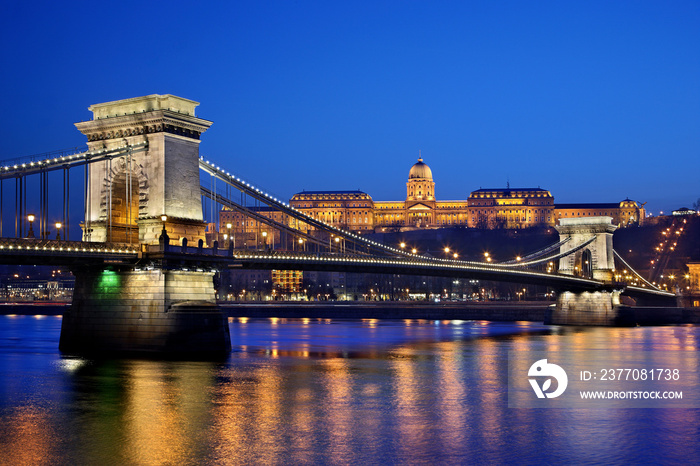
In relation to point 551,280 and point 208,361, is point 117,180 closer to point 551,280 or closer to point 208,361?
point 208,361

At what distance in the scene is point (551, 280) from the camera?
6594 cm

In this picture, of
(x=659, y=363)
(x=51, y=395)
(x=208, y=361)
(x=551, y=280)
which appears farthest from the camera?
(x=551, y=280)

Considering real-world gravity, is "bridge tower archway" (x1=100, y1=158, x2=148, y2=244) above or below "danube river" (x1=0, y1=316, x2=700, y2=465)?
above

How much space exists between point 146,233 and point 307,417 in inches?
669

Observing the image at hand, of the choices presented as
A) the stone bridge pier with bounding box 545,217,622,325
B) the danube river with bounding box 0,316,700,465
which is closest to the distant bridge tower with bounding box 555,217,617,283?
the stone bridge pier with bounding box 545,217,622,325

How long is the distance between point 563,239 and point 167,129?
53.7 metres

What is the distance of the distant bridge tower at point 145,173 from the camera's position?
1433 inches

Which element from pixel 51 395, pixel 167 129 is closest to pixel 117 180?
pixel 167 129

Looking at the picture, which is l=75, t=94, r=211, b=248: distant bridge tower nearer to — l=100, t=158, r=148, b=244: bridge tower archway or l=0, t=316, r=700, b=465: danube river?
l=100, t=158, r=148, b=244: bridge tower archway

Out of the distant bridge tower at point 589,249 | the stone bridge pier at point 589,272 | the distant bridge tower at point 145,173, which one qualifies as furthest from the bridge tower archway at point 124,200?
the distant bridge tower at point 589,249

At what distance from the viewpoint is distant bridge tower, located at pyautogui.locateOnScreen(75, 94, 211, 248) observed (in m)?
36.4

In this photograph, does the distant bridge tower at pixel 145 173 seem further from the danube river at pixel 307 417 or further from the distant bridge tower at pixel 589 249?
the distant bridge tower at pixel 589 249

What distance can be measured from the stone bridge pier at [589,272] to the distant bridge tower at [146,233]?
4251 cm

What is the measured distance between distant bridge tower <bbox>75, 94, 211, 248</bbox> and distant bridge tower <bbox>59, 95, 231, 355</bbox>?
43mm
